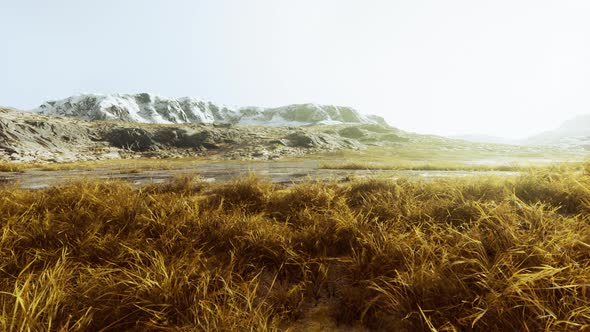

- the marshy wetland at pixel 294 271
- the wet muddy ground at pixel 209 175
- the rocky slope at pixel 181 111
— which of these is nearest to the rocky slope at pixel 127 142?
the wet muddy ground at pixel 209 175

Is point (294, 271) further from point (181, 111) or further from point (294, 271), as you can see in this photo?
point (181, 111)

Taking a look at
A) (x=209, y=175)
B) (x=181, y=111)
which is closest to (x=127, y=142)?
(x=209, y=175)

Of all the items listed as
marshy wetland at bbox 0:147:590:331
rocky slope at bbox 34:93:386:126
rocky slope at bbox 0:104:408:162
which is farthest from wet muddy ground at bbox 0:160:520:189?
rocky slope at bbox 34:93:386:126

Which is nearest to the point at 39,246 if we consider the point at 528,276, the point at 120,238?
the point at 120,238

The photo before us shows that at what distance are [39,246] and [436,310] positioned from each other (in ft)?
12.4

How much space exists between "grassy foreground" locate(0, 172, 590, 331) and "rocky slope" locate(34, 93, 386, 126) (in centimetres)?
12032

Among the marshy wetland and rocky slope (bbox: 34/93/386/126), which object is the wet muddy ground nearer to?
the marshy wetland

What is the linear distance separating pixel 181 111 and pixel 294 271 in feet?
520

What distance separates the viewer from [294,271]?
2348 mm

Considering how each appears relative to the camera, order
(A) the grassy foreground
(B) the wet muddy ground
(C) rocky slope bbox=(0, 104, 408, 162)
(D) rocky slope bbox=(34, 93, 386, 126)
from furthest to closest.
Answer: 1. (D) rocky slope bbox=(34, 93, 386, 126)
2. (C) rocky slope bbox=(0, 104, 408, 162)
3. (B) the wet muddy ground
4. (A) the grassy foreground

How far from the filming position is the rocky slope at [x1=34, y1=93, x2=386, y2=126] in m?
127

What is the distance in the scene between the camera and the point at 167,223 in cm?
307

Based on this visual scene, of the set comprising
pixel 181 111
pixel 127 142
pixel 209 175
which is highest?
pixel 181 111

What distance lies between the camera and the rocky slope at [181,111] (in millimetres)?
127312
